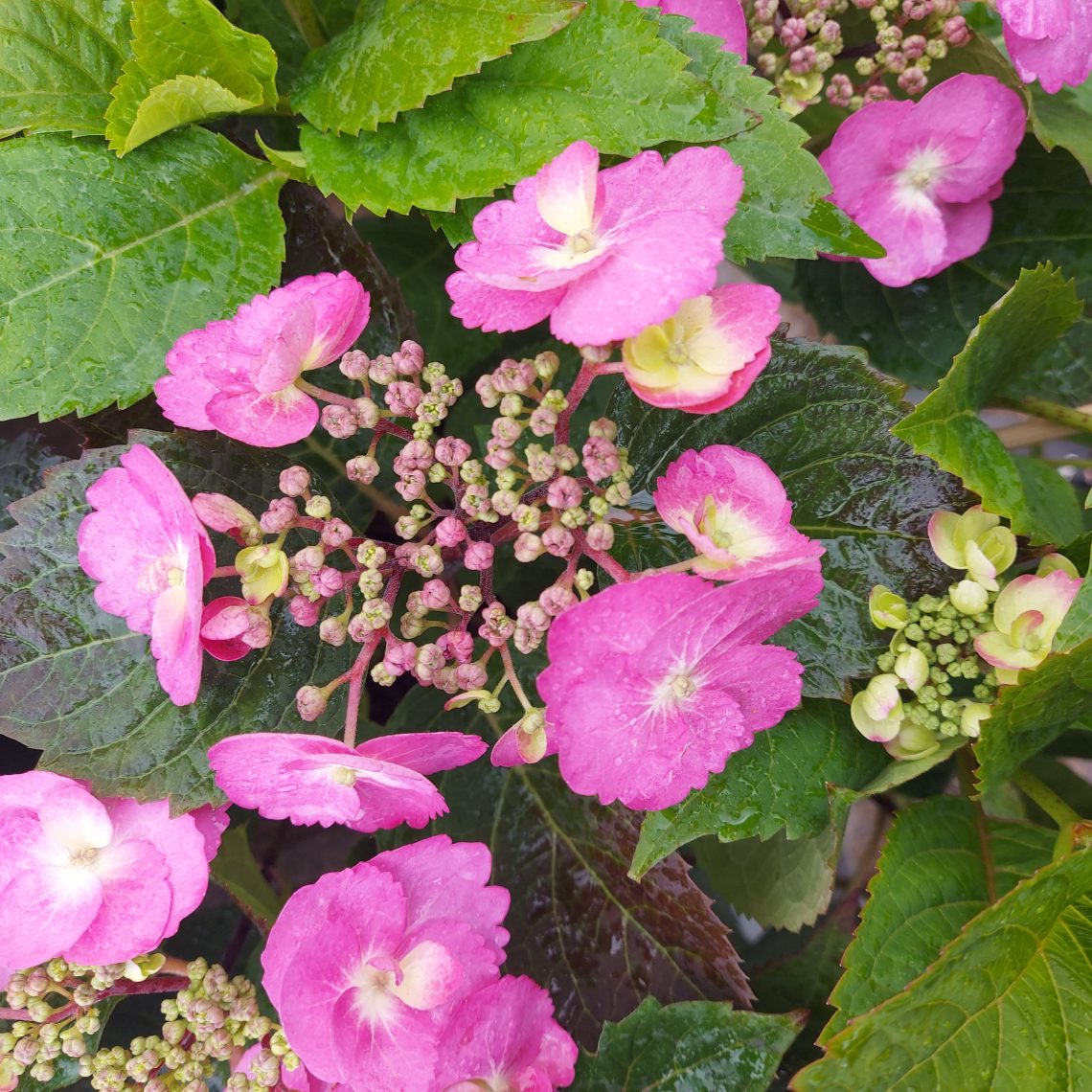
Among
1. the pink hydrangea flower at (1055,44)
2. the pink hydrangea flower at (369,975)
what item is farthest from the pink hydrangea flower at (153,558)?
the pink hydrangea flower at (1055,44)

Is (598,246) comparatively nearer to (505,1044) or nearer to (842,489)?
(842,489)

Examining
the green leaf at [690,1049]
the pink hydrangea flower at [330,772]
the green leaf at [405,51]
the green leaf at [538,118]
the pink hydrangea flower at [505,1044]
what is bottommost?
the green leaf at [690,1049]

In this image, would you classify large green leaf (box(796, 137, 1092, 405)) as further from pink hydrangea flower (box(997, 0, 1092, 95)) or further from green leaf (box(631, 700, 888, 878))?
green leaf (box(631, 700, 888, 878))

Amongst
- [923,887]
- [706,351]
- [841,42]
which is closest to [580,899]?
[923,887]

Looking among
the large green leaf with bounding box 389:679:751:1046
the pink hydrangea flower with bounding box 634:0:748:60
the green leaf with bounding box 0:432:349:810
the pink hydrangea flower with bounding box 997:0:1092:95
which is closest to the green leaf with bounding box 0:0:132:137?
the green leaf with bounding box 0:432:349:810

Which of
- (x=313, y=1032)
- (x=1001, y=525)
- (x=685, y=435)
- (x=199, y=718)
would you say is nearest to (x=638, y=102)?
(x=685, y=435)

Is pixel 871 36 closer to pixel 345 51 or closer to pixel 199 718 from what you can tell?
pixel 345 51

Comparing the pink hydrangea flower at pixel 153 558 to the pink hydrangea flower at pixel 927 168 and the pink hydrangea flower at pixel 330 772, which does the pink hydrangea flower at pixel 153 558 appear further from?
the pink hydrangea flower at pixel 927 168
